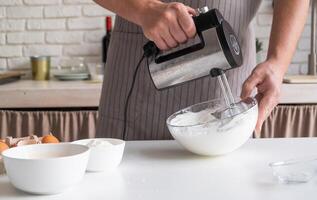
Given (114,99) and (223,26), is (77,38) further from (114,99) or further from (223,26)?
(223,26)

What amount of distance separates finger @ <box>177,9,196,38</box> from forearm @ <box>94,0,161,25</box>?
0.09m

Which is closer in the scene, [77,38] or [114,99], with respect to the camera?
[114,99]

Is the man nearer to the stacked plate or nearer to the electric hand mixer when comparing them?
the electric hand mixer

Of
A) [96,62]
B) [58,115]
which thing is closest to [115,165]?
[58,115]

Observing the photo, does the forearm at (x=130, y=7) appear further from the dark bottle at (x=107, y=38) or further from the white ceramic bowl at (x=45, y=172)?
the dark bottle at (x=107, y=38)

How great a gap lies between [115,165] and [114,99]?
1.29ft

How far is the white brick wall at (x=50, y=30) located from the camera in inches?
89.1

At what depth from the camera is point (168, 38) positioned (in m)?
0.86

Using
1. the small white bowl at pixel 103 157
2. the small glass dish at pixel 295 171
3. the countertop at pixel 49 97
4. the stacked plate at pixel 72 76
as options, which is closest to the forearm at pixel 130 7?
the small white bowl at pixel 103 157

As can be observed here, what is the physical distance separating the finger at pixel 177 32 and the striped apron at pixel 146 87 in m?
0.24

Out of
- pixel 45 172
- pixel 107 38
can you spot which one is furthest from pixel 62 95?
pixel 45 172

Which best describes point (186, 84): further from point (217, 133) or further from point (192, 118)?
point (217, 133)

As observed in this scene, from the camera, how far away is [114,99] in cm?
115

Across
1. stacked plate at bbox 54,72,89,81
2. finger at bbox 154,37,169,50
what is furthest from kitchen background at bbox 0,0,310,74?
finger at bbox 154,37,169,50
